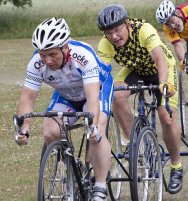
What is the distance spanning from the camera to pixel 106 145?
620cm

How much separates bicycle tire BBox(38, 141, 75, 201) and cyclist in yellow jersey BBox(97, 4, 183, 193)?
4.34ft

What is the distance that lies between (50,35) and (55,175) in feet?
3.66

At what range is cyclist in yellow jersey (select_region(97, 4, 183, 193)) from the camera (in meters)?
6.99

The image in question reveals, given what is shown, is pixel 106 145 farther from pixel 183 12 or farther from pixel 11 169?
pixel 183 12

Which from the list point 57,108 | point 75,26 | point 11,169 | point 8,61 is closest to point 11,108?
point 11,169

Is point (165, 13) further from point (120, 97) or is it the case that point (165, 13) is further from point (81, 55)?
point (81, 55)

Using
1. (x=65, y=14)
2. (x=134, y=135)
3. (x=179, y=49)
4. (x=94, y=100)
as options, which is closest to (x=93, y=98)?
(x=94, y=100)

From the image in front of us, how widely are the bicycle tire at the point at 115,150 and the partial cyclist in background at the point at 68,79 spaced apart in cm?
121

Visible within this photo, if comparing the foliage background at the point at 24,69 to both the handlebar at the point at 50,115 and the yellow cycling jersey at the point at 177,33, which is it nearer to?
the yellow cycling jersey at the point at 177,33

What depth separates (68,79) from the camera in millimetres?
6312

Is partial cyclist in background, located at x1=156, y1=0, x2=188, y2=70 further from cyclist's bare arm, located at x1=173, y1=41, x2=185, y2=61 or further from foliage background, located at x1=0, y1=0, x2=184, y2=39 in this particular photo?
foliage background, located at x1=0, y1=0, x2=184, y2=39

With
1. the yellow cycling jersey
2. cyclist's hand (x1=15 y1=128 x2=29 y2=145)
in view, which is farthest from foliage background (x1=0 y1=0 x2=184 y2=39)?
cyclist's hand (x1=15 y1=128 x2=29 y2=145)

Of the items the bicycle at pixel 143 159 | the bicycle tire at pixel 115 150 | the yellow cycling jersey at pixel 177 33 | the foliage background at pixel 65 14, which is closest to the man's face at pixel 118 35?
the bicycle at pixel 143 159

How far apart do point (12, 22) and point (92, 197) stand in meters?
31.2
